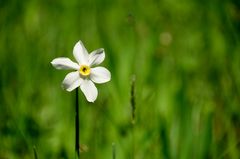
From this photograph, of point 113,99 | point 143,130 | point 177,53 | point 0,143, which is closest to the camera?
point 0,143

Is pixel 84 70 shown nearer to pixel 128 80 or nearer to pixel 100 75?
pixel 100 75

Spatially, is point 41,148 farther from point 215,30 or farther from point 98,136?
point 215,30

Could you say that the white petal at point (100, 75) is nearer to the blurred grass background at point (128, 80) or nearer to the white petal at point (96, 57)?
the white petal at point (96, 57)

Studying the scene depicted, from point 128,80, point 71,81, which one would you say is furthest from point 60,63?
point 128,80

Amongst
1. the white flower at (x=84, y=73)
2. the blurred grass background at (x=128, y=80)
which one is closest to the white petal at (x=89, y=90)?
the white flower at (x=84, y=73)

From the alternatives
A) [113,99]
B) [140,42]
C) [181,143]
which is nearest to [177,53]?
[140,42]

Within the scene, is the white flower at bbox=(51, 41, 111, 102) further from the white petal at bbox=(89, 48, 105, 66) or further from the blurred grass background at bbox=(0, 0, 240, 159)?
the blurred grass background at bbox=(0, 0, 240, 159)
